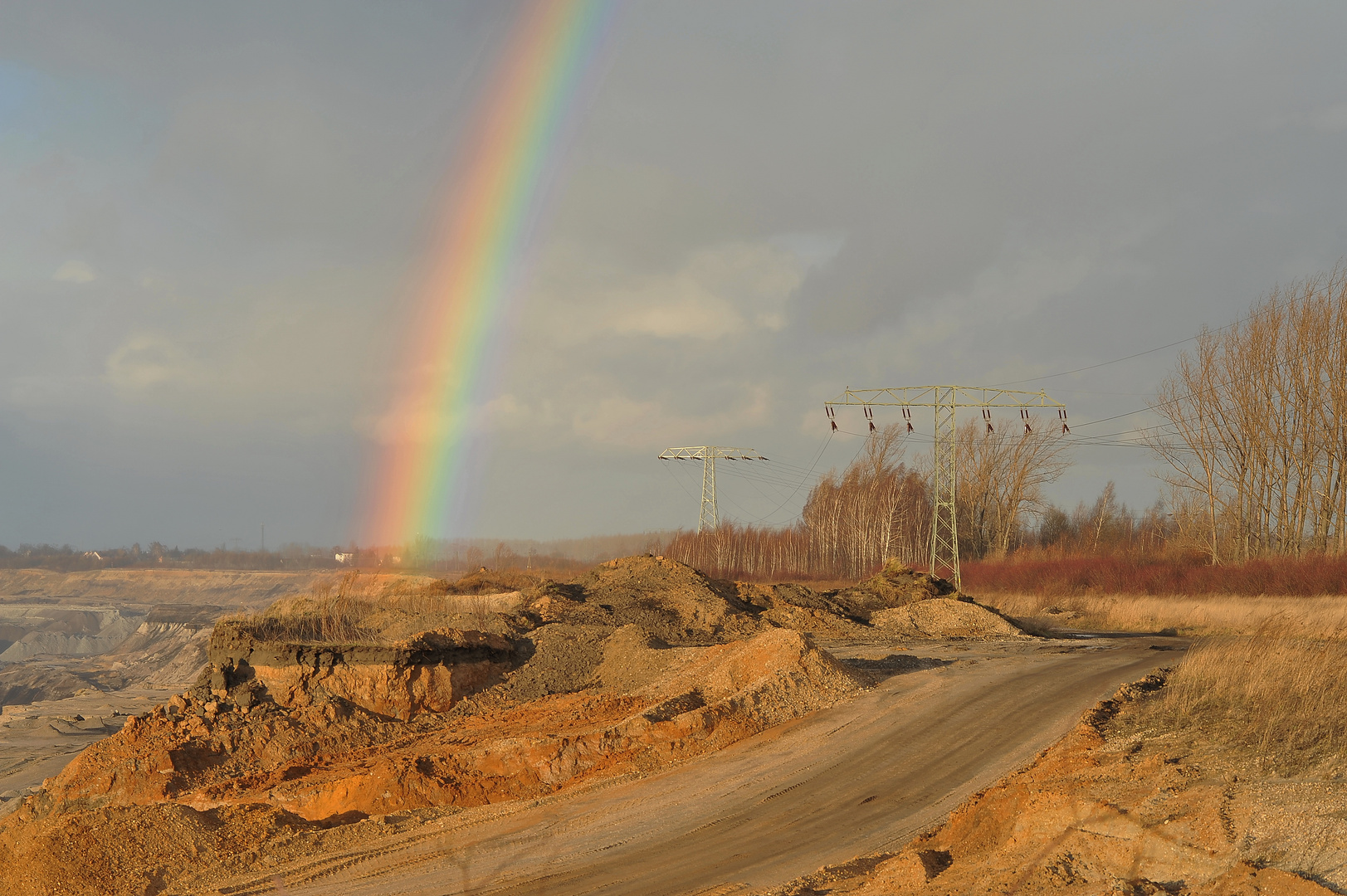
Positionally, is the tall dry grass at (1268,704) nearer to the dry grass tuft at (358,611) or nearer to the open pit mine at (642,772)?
the open pit mine at (642,772)

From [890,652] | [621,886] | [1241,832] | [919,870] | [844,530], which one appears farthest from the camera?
[844,530]

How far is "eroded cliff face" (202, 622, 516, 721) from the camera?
68.9ft

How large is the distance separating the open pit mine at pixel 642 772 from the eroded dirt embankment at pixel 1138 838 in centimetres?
3

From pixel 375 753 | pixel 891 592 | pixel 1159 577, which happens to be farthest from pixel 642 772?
pixel 1159 577

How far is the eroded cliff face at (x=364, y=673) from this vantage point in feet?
68.9

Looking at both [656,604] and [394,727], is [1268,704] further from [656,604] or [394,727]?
[656,604]

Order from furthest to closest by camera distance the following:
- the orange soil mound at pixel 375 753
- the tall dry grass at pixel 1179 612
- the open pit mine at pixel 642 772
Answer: the tall dry grass at pixel 1179 612 → the orange soil mound at pixel 375 753 → the open pit mine at pixel 642 772

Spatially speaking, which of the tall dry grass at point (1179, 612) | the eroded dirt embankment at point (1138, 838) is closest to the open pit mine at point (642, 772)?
the eroded dirt embankment at point (1138, 838)

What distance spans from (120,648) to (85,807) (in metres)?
80.5

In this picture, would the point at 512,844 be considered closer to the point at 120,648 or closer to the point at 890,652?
the point at 890,652

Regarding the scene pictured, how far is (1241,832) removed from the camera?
7.56m

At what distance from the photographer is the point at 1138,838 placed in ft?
26.0

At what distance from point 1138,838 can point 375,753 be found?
15.4 metres

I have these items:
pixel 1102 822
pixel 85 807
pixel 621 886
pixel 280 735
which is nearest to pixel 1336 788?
pixel 1102 822
